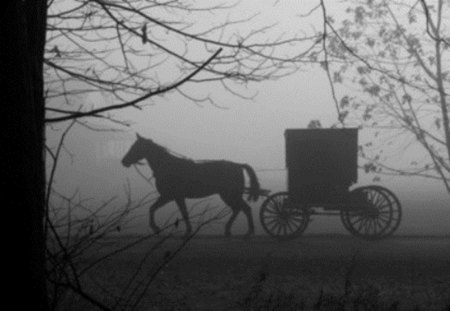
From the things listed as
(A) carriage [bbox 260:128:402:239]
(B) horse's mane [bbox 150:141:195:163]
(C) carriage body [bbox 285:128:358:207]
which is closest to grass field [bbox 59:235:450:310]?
(A) carriage [bbox 260:128:402:239]

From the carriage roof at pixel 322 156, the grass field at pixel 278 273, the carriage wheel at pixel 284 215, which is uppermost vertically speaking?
the carriage roof at pixel 322 156

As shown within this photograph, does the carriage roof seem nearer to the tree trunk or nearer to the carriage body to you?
the carriage body

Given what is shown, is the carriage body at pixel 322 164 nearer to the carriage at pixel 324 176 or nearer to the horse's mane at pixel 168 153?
the carriage at pixel 324 176

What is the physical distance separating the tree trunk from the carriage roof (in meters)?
12.4

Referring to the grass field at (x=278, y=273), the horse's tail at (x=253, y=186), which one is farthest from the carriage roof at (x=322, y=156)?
the grass field at (x=278, y=273)

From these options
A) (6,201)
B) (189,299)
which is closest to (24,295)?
(6,201)

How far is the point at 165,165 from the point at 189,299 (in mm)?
6935

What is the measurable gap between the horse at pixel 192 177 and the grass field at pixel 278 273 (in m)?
0.92

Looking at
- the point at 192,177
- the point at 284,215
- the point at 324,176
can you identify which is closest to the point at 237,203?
the point at 192,177

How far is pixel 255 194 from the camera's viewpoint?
49.6ft

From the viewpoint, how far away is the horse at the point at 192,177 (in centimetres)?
1537

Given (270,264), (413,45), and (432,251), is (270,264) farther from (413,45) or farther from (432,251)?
(413,45)

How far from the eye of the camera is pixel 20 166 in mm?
2357

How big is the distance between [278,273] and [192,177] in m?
5.41
